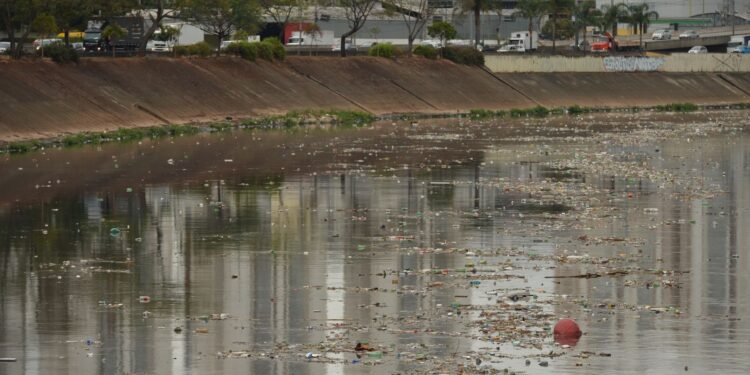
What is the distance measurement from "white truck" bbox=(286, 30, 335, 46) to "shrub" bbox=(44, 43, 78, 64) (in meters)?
48.7

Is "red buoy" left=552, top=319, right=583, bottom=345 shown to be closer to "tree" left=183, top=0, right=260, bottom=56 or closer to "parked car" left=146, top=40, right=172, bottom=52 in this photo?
"tree" left=183, top=0, right=260, bottom=56

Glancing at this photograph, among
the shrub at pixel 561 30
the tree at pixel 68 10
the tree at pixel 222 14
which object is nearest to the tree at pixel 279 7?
the tree at pixel 222 14

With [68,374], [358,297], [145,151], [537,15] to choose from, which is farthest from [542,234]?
[537,15]

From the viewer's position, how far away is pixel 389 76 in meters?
97.9

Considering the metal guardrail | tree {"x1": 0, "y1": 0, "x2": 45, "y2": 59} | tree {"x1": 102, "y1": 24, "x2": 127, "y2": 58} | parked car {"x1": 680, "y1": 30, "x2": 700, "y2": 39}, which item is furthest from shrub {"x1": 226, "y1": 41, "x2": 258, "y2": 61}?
parked car {"x1": 680, "y1": 30, "x2": 700, "y2": 39}

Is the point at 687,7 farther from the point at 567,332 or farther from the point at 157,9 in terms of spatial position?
the point at 567,332

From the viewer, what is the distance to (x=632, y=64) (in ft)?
402

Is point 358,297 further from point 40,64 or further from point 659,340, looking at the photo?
point 40,64

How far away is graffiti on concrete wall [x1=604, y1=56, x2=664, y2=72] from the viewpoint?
121 meters

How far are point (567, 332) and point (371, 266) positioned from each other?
7.26m

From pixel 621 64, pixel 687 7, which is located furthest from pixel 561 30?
pixel 621 64

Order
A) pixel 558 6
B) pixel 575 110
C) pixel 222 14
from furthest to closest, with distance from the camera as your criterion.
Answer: pixel 558 6 → pixel 575 110 → pixel 222 14

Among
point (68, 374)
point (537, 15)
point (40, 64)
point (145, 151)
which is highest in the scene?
point (537, 15)

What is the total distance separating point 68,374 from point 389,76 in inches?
3147
